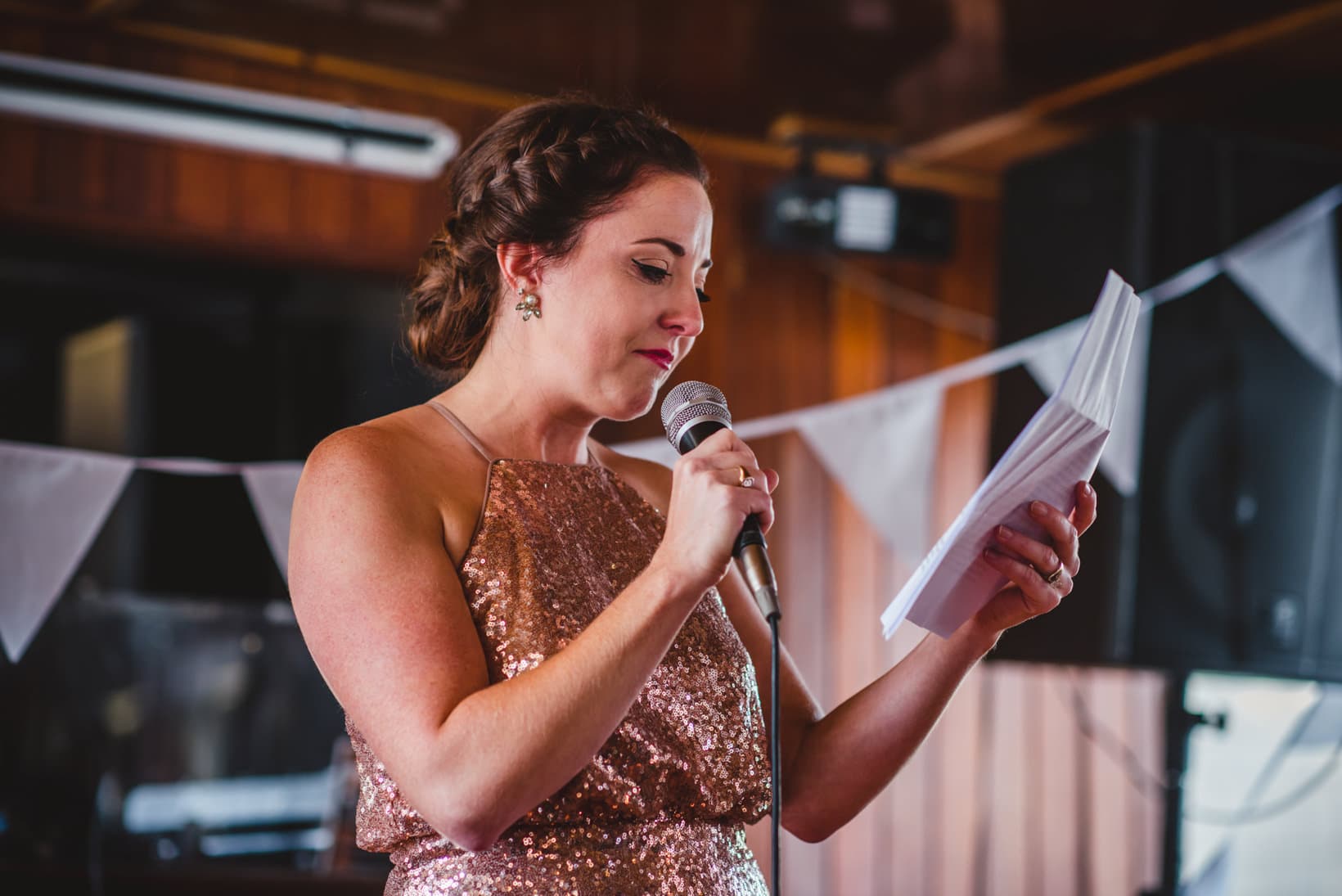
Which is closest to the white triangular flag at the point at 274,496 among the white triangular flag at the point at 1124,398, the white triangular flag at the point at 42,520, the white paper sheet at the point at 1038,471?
the white triangular flag at the point at 42,520

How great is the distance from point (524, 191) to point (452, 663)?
1.83 feet

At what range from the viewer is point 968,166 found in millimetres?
5172

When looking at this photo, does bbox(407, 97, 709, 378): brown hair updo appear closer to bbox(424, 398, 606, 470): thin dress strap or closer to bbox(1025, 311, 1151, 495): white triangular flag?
bbox(424, 398, 606, 470): thin dress strap

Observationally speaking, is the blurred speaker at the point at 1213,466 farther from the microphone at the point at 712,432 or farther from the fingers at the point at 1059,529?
the microphone at the point at 712,432

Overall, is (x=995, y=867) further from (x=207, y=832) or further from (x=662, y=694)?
(x=662, y=694)

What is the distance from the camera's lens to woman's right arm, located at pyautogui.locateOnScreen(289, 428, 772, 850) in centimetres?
107

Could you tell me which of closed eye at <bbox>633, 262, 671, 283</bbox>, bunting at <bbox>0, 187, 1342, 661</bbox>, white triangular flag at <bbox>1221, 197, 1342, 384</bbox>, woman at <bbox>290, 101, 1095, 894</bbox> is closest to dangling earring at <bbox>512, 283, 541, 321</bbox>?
woman at <bbox>290, 101, 1095, 894</bbox>

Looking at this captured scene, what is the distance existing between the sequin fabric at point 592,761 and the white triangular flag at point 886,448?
5.98ft

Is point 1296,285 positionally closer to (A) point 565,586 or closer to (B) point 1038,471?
(B) point 1038,471

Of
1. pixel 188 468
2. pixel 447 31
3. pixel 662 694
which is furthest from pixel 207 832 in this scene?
pixel 662 694

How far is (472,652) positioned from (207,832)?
3355 millimetres

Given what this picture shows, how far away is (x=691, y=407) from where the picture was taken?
4.30 feet

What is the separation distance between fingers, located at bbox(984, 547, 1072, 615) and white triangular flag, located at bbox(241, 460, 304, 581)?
1.68 meters

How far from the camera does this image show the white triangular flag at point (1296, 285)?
3182mm
